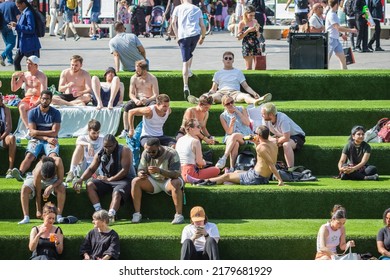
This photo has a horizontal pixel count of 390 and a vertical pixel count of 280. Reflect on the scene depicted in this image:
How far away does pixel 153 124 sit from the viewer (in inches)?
640

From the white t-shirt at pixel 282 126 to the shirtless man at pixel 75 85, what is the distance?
2770 mm

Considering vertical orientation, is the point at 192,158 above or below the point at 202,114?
below

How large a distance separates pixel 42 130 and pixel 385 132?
4.34 m

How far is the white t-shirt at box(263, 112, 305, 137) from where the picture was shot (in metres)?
15.9

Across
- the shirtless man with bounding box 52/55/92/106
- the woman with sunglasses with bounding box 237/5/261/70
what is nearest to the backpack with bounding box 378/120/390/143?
the woman with sunglasses with bounding box 237/5/261/70

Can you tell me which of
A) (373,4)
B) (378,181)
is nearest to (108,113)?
(378,181)

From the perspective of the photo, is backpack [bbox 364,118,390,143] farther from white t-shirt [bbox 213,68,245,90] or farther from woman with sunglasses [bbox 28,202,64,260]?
woman with sunglasses [bbox 28,202,64,260]

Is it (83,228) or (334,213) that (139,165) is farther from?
(334,213)

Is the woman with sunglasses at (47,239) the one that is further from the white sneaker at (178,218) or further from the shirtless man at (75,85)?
the shirtless man at (75,85)

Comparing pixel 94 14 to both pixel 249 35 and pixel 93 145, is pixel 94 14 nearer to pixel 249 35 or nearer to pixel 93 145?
pixel 249 35

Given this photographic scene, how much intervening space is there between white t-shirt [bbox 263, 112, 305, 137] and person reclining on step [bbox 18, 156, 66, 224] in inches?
106

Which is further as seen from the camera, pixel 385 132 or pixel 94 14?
pixel 94 14

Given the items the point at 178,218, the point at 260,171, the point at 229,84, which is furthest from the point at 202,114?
the point at 178,218

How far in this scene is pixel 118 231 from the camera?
1441 centimetres
